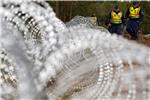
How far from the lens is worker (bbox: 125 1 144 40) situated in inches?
462

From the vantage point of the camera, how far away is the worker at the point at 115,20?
11.6 m

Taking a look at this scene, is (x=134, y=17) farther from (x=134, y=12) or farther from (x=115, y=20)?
(x=115, y=20)

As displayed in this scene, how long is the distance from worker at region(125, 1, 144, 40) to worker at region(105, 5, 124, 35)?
0.62 ft

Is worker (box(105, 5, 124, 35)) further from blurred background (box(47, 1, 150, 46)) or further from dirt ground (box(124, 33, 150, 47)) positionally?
blurred background (box(47, 1, 150, 46))

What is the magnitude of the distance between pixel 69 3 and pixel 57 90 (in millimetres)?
5914

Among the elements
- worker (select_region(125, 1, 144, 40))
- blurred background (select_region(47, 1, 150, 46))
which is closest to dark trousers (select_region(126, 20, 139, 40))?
worker (select_region(125, 1, 144, 40))

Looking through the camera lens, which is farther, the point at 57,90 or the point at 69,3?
the point at 69,3

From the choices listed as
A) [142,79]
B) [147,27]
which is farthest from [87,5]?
[142,79]

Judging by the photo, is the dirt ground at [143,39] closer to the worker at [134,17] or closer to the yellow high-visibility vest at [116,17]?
the worker at [134,17]

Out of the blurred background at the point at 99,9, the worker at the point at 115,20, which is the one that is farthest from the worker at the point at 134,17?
the blurred background at the point at 99,9

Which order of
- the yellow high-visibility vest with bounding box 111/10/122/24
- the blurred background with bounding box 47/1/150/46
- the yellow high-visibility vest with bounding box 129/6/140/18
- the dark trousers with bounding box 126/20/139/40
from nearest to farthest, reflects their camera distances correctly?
the yellow high-visibility vest with bounding box 111/10/122/24 < the yellow high-visibility vest with bounding box 129/6/140/18 < the dark trousers with bounding box 126/20/139/40 < the blurred background with bounding box 47/1/150/46

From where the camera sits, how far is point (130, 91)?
600 centimetres

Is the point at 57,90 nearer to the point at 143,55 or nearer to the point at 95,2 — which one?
the point at 143,55

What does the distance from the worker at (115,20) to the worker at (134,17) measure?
0.19 metres
